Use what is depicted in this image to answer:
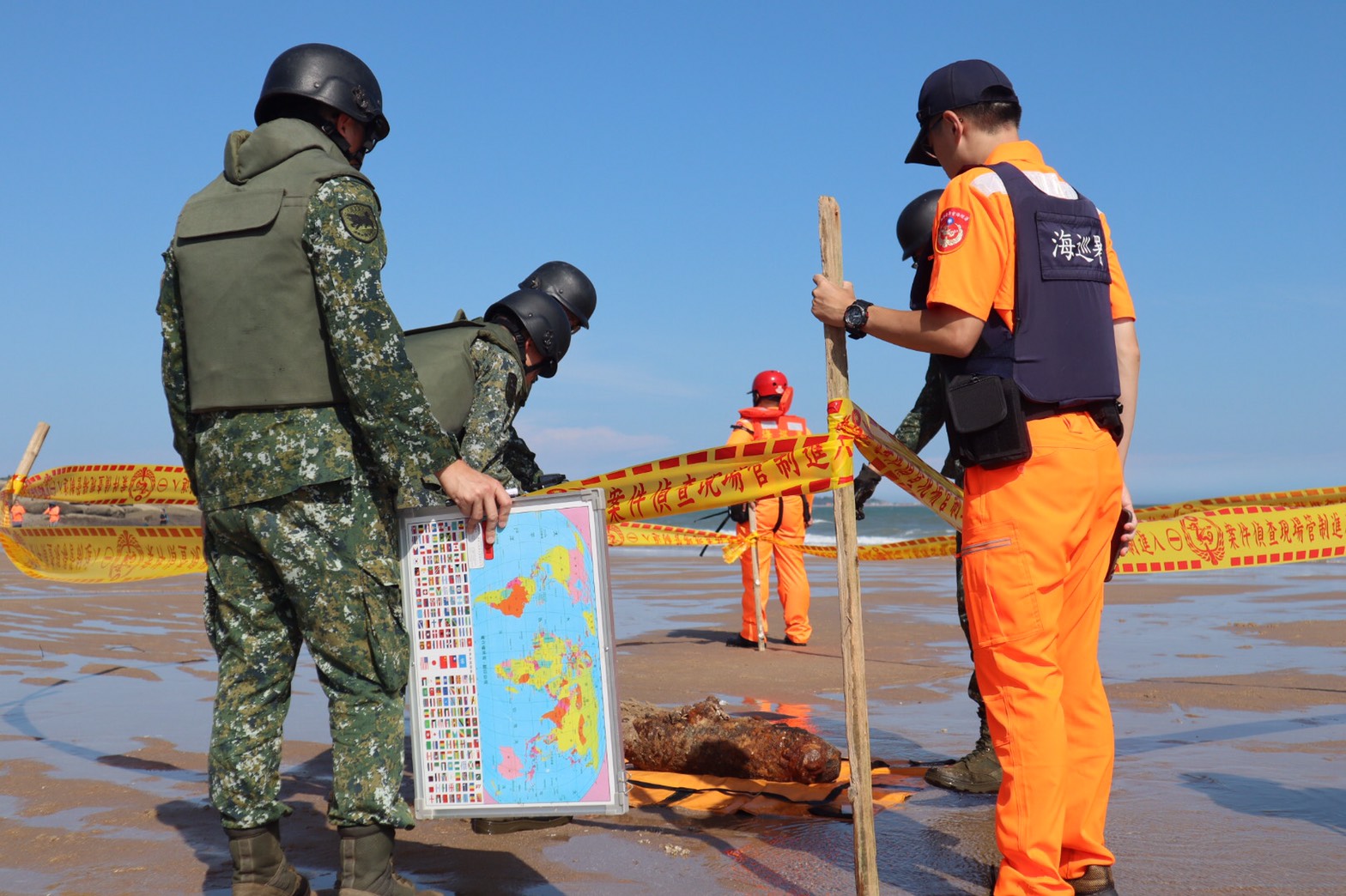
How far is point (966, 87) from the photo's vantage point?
3.25m

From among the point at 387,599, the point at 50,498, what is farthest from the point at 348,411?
the point at 50,498

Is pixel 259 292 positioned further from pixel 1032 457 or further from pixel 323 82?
pixel 1032 457

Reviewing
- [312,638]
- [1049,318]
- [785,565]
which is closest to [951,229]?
[1049,318]

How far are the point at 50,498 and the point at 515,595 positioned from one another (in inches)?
187

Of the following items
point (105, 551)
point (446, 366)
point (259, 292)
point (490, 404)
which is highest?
point (259, 292)

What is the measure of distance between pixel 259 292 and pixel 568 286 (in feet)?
7.71

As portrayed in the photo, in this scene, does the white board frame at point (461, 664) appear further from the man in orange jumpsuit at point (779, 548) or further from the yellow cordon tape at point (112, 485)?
the man in orange jumpsuit at point (779, 548)

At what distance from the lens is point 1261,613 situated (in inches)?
481

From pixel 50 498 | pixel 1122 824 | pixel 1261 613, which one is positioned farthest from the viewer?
pixel 1261 613

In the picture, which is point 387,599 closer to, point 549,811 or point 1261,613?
point 549,811

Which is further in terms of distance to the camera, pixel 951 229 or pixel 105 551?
pixel 105 551

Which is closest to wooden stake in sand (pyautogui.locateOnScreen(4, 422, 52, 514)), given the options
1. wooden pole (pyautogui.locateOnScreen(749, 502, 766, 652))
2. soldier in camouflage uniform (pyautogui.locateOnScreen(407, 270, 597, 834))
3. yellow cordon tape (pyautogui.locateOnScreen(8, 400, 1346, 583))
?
yellow cordon tape (pyautogui.locateOnScreen(8, 400, 1346, 583))

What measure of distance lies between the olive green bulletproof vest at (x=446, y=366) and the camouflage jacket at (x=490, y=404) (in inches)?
2.4

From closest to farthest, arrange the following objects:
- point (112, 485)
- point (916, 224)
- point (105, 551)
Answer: point (916, 224) < point (105, 551) < point (112, 485)
